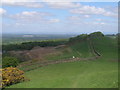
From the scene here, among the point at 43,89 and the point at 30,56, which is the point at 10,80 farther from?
the point at 30,56

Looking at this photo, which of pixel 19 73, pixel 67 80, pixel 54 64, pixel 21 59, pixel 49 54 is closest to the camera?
pixel 67 80

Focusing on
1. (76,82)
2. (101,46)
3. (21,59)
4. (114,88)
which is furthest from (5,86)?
(101,46)

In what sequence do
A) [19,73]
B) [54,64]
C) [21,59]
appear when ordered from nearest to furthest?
1. [19,73]
2. [54,64]
3. [21,59]

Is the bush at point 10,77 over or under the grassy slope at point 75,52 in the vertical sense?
under

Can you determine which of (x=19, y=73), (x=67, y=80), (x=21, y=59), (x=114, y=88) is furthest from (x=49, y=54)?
(x=114, y=88)

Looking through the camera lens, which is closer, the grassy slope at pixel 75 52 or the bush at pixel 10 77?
the bush at pixel 10 77

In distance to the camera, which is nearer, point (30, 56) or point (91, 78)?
point (91, 78)

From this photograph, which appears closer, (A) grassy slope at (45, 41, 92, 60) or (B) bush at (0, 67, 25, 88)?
(B) bush at (0, 67, 25, 88)

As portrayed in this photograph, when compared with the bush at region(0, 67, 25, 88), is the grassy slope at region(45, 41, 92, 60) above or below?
above

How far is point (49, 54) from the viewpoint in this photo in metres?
39.7

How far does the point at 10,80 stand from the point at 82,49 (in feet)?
84.9

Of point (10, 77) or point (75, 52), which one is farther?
point (75, 52)

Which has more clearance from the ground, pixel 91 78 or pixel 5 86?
pixel 91 78

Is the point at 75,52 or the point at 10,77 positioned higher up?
the point at 75,52
